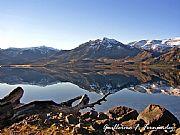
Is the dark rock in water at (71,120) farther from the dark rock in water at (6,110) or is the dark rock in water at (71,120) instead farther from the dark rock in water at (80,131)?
the dark rock in water at (6,110)

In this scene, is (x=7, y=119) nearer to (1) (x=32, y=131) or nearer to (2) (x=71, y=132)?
(1) (x=32, y=131)

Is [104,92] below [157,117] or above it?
below

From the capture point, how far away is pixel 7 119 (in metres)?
12.3

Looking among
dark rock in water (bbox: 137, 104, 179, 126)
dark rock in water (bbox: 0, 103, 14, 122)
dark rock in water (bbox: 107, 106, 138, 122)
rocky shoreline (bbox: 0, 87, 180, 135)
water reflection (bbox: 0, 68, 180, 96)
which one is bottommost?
water reflection (bbox: 0, 68, 180, 96)

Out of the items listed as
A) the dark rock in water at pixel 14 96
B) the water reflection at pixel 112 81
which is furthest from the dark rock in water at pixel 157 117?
the water reflection at pixel 112 81

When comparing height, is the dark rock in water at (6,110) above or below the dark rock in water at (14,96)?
below

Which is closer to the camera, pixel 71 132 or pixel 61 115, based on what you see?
pixel 71 132

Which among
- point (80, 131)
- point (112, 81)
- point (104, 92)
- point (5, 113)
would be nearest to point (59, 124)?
point (80, 131)

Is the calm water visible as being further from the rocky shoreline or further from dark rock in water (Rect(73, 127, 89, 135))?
dark rock in water (Rect(73, 127, 89, 135))

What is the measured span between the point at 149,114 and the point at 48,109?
18.3 ft

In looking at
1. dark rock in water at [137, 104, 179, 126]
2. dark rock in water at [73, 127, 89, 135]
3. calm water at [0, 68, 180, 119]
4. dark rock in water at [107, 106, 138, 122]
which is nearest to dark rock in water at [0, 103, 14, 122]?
dark rock in water at [73, 127, 89, 135]

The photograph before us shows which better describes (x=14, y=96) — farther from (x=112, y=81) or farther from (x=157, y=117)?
(x=112, y=81)

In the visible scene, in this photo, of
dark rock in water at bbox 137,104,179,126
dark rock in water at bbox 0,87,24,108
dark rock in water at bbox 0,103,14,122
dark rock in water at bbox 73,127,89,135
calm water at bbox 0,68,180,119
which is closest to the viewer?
dark rock in water at bbox 73,127,89,135

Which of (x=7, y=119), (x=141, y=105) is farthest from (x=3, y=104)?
(x=141, y=105)
